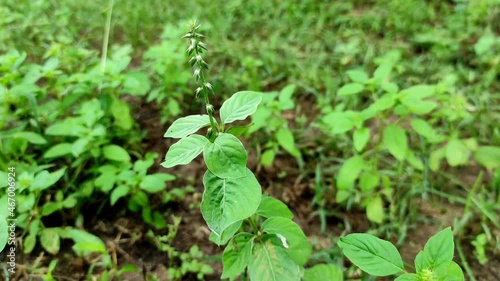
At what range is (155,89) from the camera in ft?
8.13

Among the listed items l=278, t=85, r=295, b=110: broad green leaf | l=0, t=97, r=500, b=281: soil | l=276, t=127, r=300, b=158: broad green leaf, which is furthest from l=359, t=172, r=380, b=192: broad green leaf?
l=278, t=85, r=295, b=110: broad green leaf

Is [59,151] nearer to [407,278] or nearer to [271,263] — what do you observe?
[271,263]

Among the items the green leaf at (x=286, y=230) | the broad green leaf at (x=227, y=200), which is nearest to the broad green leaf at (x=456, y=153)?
the green leaf at (x=286, y=230)

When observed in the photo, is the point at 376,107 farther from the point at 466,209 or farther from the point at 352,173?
the point at 466,209

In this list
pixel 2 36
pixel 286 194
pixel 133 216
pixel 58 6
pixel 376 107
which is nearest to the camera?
pixel 376 107

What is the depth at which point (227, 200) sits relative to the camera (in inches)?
43.3

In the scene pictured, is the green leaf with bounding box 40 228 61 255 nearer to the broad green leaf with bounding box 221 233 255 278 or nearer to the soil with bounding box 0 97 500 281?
the soil with bounding box 0 97 500 281

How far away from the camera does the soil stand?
1742mm

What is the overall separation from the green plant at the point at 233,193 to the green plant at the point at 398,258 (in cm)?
20

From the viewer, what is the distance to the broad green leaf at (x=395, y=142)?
180cm

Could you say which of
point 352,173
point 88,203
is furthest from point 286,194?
point 88,203

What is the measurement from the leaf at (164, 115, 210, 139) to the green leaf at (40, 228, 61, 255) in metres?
0.91

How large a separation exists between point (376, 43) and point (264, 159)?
4.88 ft

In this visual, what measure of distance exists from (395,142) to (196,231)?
100 cm
